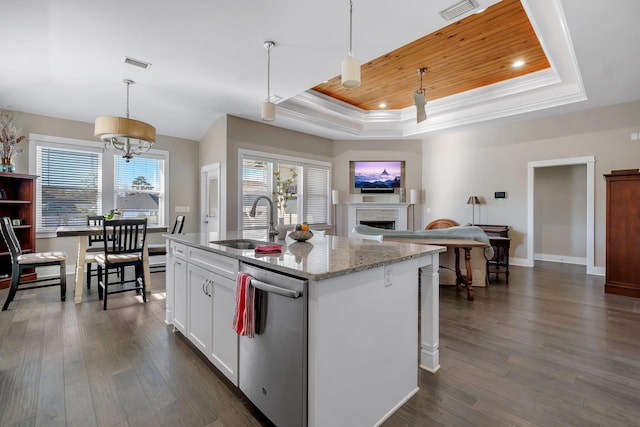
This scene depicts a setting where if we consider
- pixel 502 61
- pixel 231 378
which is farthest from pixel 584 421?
pixel 502 61

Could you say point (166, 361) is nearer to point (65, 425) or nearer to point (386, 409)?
point (65, 425)

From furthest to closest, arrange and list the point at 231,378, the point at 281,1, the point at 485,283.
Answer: the point at 485,283 → the point at 281,1 → the point at 231,378

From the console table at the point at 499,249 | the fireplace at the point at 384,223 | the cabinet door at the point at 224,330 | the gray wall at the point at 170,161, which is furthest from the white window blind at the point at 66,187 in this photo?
the console table at the point at 499,249

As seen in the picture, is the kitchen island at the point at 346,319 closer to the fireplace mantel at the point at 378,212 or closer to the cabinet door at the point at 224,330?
the cabinet door at the point at 224,330

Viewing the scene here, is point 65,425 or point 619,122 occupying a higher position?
point 619,122

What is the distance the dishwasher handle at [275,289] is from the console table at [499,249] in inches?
169

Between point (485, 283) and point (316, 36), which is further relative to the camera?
point (485, 283)

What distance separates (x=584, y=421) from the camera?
5.34 ft

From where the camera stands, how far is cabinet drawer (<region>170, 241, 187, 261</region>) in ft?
8.28

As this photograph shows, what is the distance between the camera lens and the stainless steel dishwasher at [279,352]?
4.44 feet

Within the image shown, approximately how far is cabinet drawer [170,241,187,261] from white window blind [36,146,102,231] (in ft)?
11.9

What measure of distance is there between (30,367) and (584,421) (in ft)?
11.8

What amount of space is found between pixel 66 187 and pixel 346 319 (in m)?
5.83

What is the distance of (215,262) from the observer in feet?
6.72
